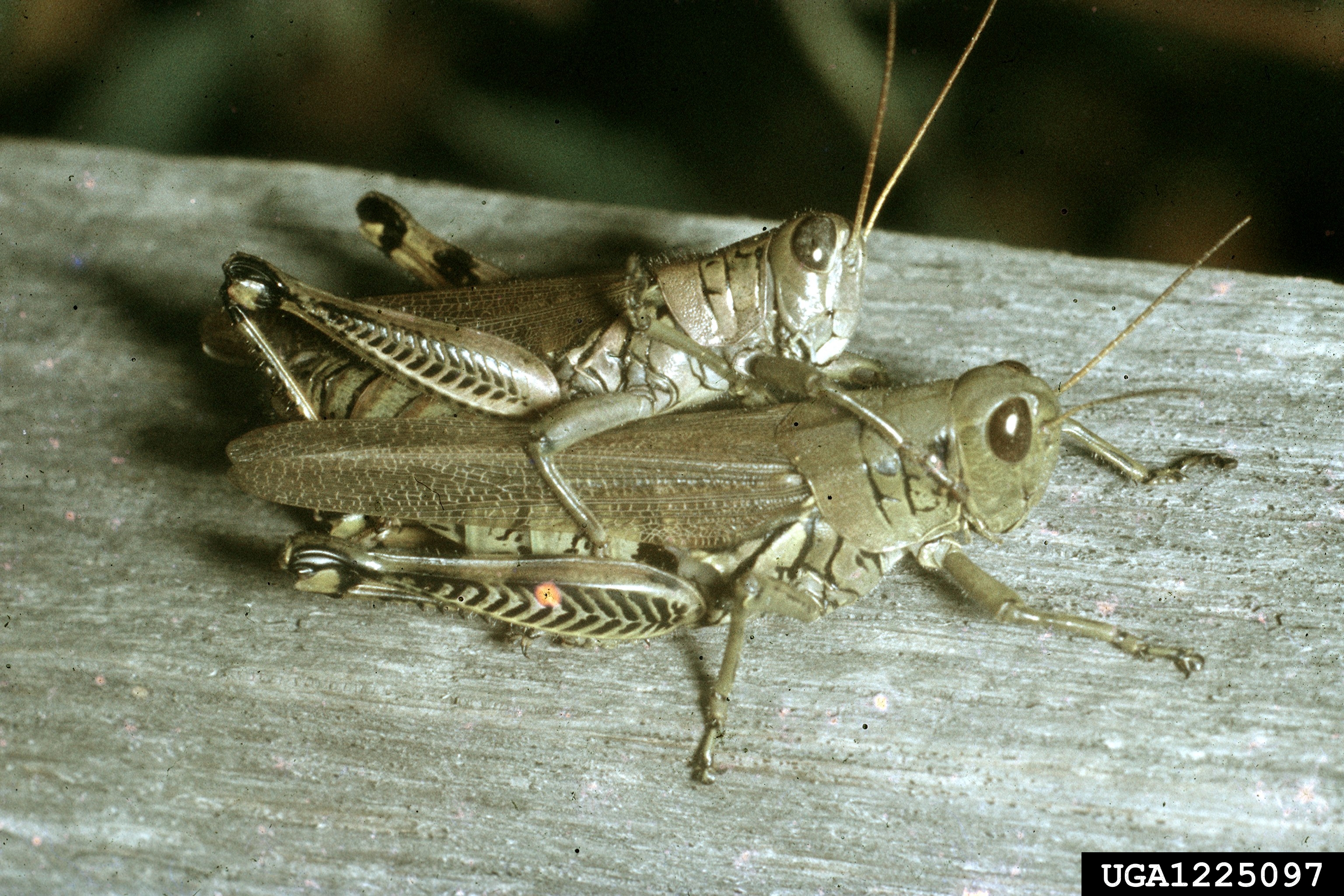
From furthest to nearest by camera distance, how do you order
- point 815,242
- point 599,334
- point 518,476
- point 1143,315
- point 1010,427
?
point 599,334
point 815,242
point 518,476
point 1010,427
point 1143,315

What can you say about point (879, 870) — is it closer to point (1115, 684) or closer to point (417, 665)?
point (1115, 684)

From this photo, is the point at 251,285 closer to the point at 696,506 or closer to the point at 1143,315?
the point at 696,506

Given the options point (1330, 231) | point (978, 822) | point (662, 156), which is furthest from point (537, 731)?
point (1330, 231)

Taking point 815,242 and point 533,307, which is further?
point 533,307

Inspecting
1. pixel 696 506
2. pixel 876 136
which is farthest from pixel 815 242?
pixel 696 506

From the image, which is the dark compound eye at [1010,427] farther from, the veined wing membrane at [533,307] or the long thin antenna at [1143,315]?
the veined wing membrane at [533,307]
